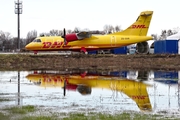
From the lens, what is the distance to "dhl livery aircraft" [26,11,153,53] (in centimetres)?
4678

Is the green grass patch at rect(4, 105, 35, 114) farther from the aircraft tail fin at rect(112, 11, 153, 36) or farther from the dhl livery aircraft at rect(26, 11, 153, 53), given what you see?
the aircraft tail fin at rect(112, 11, 153, 36)

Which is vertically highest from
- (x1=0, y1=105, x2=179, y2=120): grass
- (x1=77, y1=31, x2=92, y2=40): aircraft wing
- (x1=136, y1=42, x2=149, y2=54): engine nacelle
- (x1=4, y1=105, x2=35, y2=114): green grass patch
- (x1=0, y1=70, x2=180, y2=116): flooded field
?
(x1=77, y1=31, x2=92, y2=40): aircraft wing

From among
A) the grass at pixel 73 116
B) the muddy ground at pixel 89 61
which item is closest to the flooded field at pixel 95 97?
the grass at pixel 73 116

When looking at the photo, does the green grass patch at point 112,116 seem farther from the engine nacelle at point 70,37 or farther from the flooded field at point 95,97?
the engine nacelle at point 70,37

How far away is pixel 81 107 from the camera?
13438mm

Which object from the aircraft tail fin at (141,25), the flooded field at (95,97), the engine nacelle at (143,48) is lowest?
the flooded field at (95,97)

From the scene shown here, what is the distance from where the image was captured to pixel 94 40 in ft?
155

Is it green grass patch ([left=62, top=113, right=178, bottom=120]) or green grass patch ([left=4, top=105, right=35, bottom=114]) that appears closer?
green grass patch ([left=62, top=113, right=178, bottom=120])

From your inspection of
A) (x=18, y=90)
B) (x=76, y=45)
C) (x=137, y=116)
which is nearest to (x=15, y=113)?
(x=137, y=116)

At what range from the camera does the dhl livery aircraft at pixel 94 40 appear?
4678 cm

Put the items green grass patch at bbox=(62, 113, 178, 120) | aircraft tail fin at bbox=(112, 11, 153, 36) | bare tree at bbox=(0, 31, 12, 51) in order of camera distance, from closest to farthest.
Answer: green grass patch at bbox=(62, 113, 178, 120), aircraft tail fin at bbox=(112, 11, 153, 36), bare tree at bbox=(0, 31, 12, 51)

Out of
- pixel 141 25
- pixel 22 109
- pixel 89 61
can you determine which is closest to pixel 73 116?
pixel 22 109

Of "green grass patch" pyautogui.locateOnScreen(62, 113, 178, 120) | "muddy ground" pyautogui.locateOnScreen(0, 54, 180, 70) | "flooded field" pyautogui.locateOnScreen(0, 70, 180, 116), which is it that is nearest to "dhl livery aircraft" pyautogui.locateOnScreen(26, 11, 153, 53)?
"muddy ground" pyautogui.locateOnScreen(0, 54, 180, 70)

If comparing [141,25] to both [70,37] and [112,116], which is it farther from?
[112,116]
